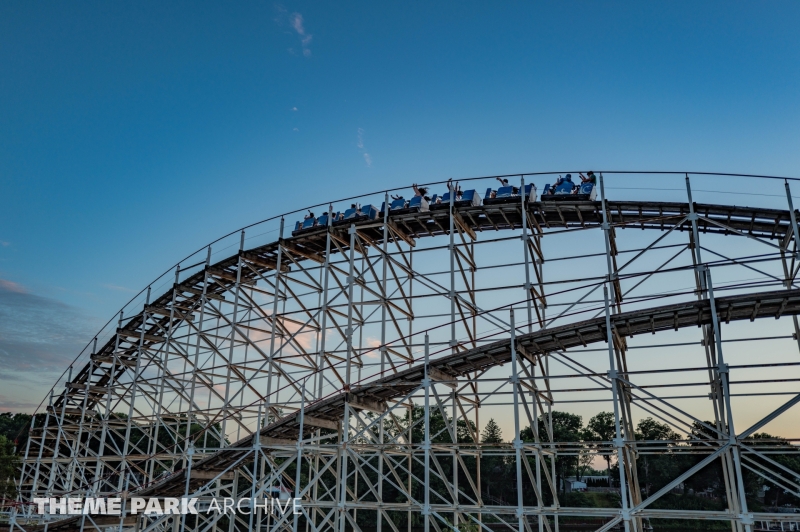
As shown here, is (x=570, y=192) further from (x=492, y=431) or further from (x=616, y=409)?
(x=492, y=431)

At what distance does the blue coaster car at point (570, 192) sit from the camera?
16625 millimetres

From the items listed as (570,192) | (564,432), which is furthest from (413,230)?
(564,432)

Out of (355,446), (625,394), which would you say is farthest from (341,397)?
(625,394)

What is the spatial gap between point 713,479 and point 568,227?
38219mm

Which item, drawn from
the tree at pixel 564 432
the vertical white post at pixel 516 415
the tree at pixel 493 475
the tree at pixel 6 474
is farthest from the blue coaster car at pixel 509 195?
the tree at pixel 493 475

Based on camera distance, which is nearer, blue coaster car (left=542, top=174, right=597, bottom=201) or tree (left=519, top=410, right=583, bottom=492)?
blue coaster car (left=542, top=174, right=597, bottom=201)

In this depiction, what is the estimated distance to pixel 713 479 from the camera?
46.8m

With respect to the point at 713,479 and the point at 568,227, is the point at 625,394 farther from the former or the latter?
the point at 713,479

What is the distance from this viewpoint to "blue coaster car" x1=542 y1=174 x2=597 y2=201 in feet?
54.5

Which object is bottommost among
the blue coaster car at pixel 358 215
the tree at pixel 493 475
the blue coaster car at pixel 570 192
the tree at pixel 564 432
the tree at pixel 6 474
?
the tree at pixel 6 474

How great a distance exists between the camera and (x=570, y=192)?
16.8 m

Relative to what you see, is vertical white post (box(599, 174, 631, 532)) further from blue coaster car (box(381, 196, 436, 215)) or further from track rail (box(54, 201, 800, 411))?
blue coaster car (box(381, 196, 436, 215))

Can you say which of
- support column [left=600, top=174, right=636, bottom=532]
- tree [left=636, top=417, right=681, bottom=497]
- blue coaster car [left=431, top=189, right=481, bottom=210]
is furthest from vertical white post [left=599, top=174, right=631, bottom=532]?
tree [left=636, top=417, right=681, bottom=497]

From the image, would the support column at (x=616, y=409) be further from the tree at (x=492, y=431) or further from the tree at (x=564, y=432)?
the tree at (x=492, y=431)
